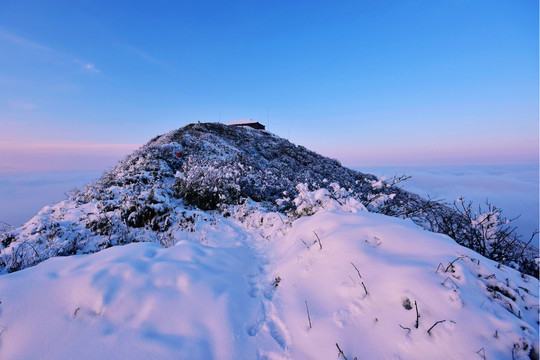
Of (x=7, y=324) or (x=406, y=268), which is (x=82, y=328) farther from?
(x=406, y=268)

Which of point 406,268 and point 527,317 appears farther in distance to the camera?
point 406,268

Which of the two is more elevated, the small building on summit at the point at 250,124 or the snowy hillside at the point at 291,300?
the small building on summit at the point at 250,124

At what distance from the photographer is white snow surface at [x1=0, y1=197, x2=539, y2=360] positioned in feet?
5.75

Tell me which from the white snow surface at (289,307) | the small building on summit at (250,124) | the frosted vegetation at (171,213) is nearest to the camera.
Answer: the white snow surface at (289,307)

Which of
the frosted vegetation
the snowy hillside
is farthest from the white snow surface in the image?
the frosted vegetation

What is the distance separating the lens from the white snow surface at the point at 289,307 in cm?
175

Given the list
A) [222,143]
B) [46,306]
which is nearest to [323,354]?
[46,306]

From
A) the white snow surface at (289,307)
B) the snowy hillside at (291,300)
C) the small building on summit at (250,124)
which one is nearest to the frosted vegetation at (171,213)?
the snowy hillside at (291,300)

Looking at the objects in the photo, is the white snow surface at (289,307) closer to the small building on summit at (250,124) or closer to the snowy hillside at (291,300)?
the snowy hillside at (291,300)

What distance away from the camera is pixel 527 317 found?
76.8 inches

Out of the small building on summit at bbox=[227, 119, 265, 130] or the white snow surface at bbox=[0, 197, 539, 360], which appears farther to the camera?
the small building on summit at bbox=[227, 119, 265, 130]

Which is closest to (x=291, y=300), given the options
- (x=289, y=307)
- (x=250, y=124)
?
(x=289, y=307)

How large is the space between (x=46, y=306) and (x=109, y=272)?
56 centimetres

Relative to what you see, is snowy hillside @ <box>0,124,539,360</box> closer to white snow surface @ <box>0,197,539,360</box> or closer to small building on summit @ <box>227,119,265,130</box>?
white snow surface @ <box>0,197,539,360</box>
